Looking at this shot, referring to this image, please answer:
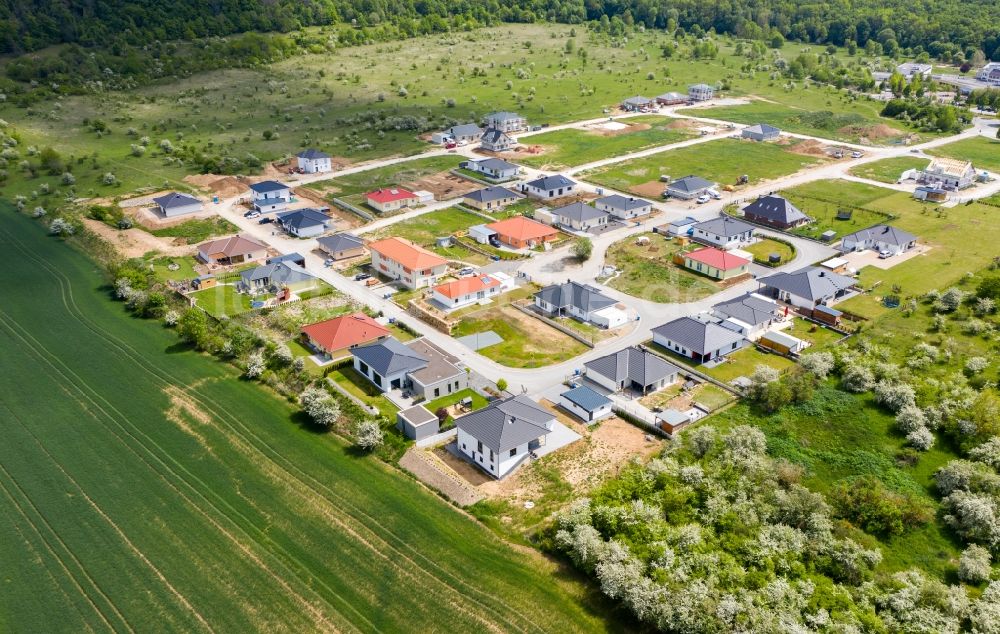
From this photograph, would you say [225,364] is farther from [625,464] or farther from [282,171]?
[282,171]

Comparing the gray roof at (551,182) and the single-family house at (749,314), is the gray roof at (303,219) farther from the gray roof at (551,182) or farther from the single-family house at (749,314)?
the single-family house at (749,314)

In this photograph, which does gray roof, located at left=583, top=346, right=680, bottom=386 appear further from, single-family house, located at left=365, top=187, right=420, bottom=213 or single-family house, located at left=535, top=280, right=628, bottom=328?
single-family house, located at left=365, top=187, right=420, bottom=213

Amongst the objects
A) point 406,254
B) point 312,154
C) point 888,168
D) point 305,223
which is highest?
point 312,154

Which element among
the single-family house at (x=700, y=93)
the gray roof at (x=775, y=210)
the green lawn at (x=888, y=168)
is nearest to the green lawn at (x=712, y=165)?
the green lawn at (x=888, y=168)

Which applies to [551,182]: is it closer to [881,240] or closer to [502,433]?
[881,240]

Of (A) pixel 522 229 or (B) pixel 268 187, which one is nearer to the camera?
(A) pixel 522 229

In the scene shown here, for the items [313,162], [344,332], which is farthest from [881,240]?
[313,162]
